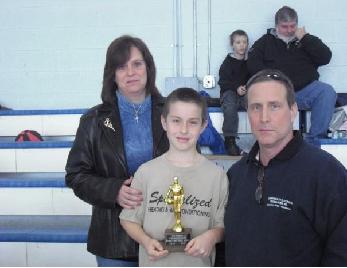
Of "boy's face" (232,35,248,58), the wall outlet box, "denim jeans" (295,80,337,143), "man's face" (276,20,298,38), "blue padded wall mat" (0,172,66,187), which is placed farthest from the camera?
the wall outlet box

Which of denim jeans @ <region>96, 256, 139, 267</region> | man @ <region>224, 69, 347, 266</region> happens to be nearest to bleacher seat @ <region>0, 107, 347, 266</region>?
denim jeans @ <region>96, 256, 139, 267</region>

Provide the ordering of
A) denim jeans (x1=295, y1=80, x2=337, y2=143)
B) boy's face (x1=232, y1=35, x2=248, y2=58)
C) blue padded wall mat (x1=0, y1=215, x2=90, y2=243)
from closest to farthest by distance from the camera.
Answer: blue padded wall mat (x1=0, y1=215, x2=90, y2=243) → denim jeans (x1=295, y1=80, x2=337, y2=143) → boy's face (x1=232, y1=35, x2=248, y2=58)

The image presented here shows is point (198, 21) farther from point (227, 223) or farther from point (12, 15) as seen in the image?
point (227, 223)

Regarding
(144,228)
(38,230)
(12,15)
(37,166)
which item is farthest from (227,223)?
(12,15)

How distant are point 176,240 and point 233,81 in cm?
308

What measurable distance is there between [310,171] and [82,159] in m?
0.72

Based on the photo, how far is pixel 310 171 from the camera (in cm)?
A: 104

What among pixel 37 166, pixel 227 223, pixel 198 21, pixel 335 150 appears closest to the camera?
pixel 227 223

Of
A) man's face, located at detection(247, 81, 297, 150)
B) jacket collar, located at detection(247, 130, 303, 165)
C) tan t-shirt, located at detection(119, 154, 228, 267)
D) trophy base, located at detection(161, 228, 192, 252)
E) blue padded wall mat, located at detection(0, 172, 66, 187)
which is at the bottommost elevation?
blue padded wall mat, located at detection(0, 172, 66, 187)

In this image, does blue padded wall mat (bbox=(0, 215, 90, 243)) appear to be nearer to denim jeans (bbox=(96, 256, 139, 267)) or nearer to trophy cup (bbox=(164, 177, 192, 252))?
denim jeans (bbox=(96, 256, 139, 267))

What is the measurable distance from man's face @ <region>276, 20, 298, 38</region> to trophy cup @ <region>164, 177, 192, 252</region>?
9.91 feet

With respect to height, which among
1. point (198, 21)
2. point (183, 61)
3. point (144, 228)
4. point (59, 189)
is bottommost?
point (59, 189)

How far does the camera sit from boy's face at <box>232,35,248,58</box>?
4.21 metres

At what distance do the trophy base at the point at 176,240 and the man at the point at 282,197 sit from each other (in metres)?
0.12
